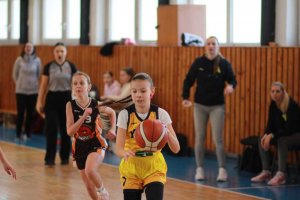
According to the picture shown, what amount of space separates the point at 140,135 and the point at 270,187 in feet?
15.2

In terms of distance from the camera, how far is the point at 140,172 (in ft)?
20.2

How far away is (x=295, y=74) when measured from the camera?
1146 cm

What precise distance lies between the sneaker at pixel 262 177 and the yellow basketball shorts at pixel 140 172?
4736 mm

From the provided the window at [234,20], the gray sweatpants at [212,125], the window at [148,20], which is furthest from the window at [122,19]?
the gray sweatpants at [212,125]

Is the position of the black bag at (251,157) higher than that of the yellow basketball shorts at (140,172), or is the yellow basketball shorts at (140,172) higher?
the yellow basketball shorts at (140,172)

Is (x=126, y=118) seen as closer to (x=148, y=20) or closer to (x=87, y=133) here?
(x=87, y=133)

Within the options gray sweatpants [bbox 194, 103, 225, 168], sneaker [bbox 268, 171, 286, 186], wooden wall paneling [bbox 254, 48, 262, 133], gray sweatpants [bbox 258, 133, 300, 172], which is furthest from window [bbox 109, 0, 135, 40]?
sneaker [bbox 268, 171, 286, 186]

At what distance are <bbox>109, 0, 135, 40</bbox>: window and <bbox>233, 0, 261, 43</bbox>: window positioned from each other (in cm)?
357

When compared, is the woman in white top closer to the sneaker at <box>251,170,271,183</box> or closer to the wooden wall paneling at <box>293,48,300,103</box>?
the wooden wall paneling at <box>293,48,300,103</box>

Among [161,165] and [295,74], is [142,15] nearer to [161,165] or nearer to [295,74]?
[295,74]

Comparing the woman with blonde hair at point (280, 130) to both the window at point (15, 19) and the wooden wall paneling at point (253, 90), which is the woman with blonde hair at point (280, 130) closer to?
the wooden wall paneling at point (253, 90)

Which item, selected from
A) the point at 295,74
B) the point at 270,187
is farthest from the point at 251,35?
the point at 270,187

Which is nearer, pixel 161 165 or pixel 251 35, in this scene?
pixel 161 165

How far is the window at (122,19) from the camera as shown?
1688 centimetres
